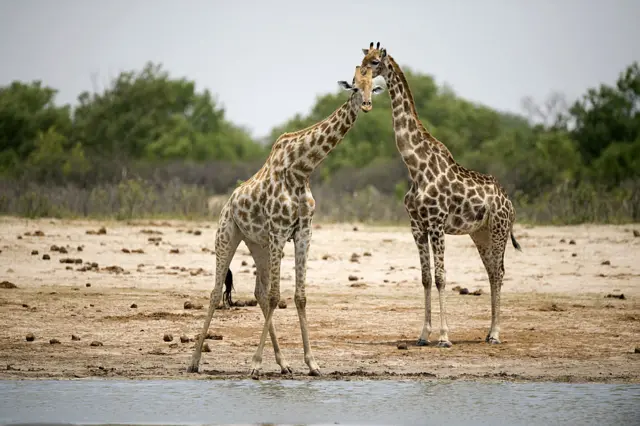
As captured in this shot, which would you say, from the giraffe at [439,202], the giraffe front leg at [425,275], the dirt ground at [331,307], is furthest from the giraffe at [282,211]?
the giraffe front leg at [425,275]

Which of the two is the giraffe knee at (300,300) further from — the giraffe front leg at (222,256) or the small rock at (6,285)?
the small rock at (6,285)

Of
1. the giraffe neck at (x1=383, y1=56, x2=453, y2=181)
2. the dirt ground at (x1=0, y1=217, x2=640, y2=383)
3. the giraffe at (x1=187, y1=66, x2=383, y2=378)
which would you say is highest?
the giraffe neck at (x1=383, y1=56, x2=453, y2=181)

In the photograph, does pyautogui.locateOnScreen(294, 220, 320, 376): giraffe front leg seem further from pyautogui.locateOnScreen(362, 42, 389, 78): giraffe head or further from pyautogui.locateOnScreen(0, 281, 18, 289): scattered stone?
pyautogui.locateOnScreen(0, 281, 18, 289): scattered stone

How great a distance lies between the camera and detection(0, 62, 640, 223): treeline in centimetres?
2297

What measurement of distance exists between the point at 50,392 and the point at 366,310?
502cm

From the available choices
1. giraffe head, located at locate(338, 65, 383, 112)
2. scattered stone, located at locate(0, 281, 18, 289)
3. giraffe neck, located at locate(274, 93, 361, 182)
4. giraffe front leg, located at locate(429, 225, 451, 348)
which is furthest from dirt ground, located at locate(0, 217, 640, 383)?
giraffe head, located at locate(338, 65, 383, 112)

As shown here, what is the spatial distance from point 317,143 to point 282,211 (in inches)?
26.8

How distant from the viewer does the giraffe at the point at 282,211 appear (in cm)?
981

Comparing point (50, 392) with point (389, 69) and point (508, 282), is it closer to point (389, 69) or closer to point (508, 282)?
point (389, 69)

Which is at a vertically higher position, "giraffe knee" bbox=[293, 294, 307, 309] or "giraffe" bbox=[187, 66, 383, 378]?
"giraffe" bbox=[187, 66, 383, 378]

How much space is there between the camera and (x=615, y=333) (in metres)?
12.4

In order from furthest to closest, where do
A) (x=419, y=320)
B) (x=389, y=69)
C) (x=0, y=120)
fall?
(x=0, y=120) → (x=419, y=320) → (x=389, y=69)

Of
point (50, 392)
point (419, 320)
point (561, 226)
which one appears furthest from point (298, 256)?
point (561, 226)

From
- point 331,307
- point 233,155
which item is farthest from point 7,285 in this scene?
point 233,155
